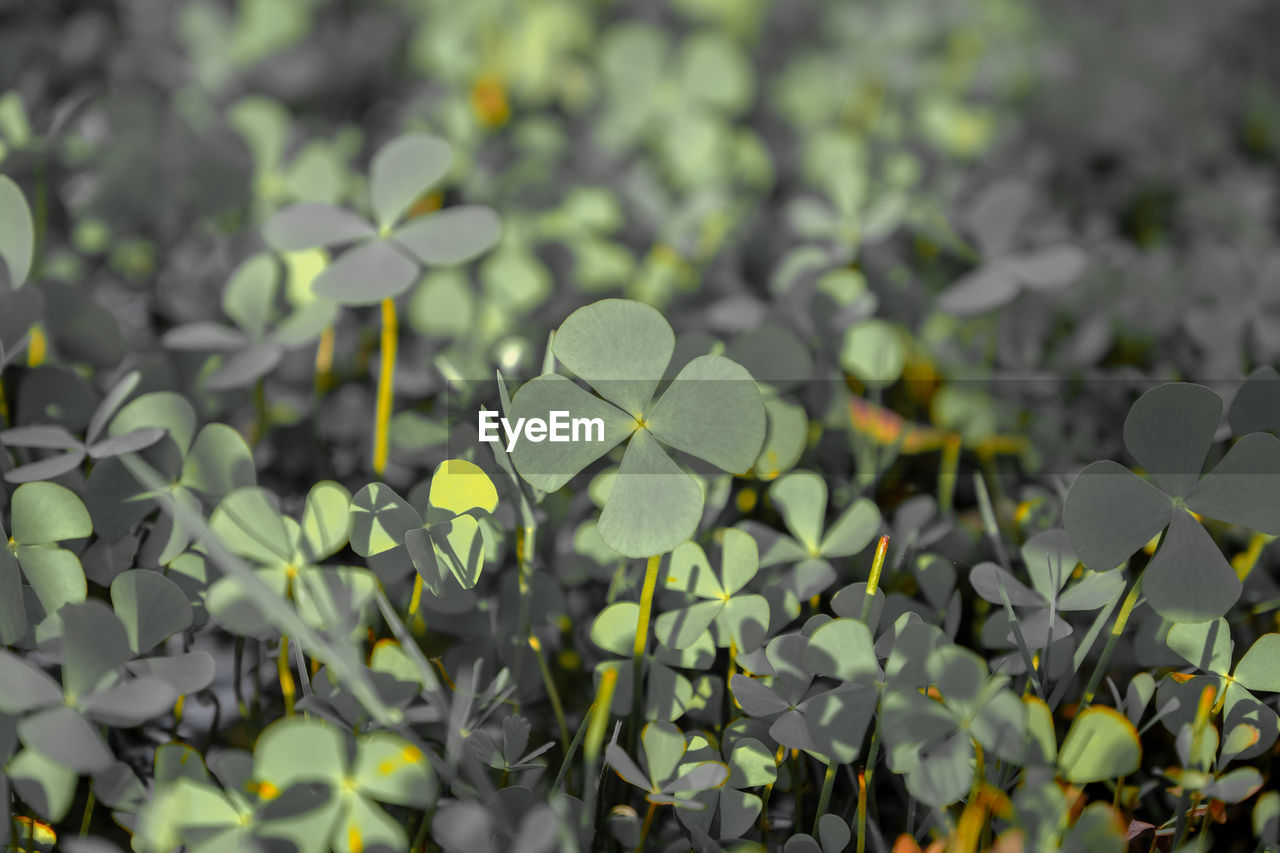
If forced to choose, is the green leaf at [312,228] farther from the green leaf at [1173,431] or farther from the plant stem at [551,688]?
the green leaf at [1173,431]

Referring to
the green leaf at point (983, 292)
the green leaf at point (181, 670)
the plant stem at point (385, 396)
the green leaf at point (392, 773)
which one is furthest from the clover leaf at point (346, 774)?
the green leaf at point (983, 292)

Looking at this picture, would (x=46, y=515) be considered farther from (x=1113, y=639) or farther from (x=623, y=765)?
(x=1113, y=639)

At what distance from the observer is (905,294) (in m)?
0.97

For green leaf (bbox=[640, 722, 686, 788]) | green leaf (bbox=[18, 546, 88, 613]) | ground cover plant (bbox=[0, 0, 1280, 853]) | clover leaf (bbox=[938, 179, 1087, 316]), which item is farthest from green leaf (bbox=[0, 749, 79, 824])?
clover leaf (bbox=[938, 179, 1087, 316])

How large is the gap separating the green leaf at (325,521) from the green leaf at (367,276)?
0.56 feet

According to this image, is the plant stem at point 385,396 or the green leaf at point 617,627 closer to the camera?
the green leaf at point 617,627

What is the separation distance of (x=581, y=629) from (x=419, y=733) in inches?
6.4

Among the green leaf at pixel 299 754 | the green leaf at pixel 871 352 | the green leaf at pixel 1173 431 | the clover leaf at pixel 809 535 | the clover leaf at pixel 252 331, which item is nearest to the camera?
the green leaf at pixel 299 754

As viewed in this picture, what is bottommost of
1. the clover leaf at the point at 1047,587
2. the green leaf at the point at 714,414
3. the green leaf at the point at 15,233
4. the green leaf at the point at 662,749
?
the green leaf at the point at 662,749

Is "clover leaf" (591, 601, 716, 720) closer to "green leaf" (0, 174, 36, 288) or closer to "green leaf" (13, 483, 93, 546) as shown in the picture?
"green leaf" (13, 483, 93, 546)

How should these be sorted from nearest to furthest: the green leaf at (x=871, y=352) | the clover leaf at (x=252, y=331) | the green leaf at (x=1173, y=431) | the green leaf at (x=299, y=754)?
the green leaf at (x=299, y=754) → the green leaf at (x=1173, y=431) → the clover leaf at (x=252, y=331) → the green leaf at (x=871, y=352)

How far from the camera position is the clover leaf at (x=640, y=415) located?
54cm

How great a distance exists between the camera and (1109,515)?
56cm

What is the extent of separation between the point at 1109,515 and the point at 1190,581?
64 mm
